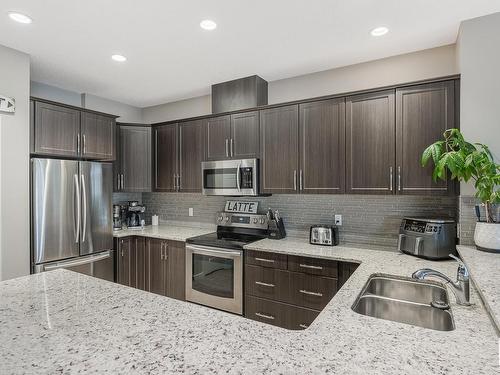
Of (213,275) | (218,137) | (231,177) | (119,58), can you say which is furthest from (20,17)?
(213,275)

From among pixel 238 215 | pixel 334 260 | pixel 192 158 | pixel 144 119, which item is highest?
pixel 144 119

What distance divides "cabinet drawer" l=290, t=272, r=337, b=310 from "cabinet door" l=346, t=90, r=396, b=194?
0.86 m

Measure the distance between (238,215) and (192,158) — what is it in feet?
3.02

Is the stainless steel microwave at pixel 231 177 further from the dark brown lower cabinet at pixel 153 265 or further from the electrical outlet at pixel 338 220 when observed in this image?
the electrical outlet at pixel 338 220

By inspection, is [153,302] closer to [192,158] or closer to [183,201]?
[192,158]

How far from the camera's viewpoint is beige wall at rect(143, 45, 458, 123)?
99.5 inches

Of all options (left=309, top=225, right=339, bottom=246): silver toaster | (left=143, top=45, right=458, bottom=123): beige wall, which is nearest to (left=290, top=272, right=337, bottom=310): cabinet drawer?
(left=309, top=225, right=339, bottom=246): silver toaster

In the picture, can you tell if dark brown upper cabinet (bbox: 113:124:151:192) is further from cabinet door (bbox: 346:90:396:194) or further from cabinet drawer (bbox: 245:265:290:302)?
cabinet door (bbox: 346:90:396:194)

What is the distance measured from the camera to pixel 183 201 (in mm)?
4105

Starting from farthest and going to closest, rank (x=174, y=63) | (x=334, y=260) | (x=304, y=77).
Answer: (x=304, y=77)
(x=174, y=63)
(x=334, y=260)

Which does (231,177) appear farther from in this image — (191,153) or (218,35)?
(218,35)

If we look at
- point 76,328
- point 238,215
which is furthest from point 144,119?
point 76,328

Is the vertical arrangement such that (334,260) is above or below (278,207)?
below

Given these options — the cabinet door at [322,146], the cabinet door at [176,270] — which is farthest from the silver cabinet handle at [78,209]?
the cabinet door at [322,146]
